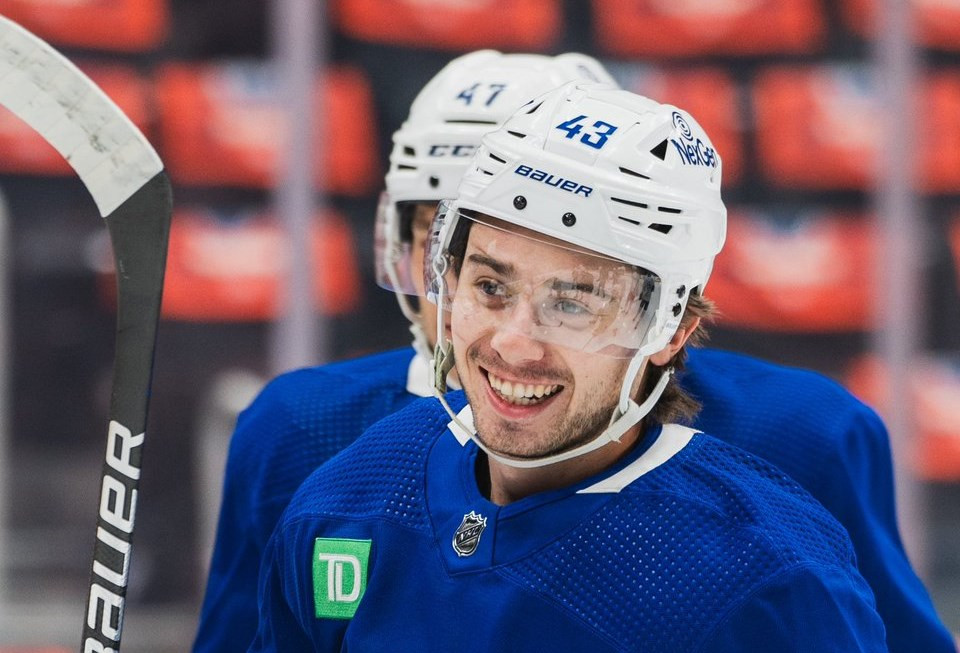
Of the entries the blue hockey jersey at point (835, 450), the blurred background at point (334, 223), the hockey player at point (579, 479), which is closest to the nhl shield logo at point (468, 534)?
the hockey player at point (579, 479)

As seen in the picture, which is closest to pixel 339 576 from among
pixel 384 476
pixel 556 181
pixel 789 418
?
pixel 384 476

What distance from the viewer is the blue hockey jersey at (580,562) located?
1528mm

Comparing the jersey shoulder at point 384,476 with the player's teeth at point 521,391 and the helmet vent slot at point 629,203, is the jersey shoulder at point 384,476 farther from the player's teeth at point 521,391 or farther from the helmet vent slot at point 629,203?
the helmet vent slot at point 629,203

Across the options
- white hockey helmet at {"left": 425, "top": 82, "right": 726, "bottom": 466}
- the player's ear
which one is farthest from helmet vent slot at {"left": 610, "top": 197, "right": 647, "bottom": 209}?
the player's ear

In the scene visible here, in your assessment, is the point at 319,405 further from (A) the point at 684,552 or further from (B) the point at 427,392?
(A) the point at 684,552

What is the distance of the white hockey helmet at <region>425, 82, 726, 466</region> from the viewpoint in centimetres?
166

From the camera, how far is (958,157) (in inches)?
179

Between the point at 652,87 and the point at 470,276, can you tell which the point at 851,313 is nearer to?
the point at 652,87

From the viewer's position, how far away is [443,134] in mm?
2451

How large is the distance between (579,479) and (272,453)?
79cm

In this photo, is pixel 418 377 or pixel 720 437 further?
pixel 418 377

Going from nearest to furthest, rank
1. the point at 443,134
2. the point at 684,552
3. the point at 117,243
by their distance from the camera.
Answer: the point at 684,552 < the point at 117,243 < the point at 443,134

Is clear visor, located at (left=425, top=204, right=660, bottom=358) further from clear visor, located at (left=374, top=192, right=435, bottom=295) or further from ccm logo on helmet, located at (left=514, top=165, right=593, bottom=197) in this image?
clear visor, located at (left=374, top=192, right=435, bottom=295)

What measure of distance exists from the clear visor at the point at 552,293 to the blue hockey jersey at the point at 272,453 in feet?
2.22
